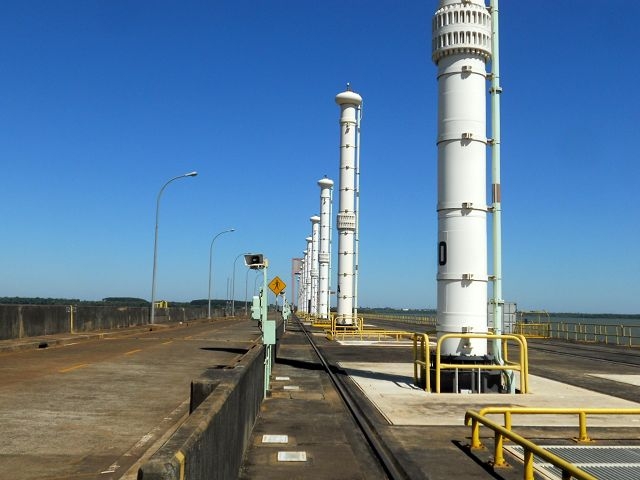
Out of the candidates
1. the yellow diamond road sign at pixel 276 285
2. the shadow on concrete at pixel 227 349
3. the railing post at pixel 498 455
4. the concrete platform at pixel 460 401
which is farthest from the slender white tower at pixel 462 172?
the shadow on concrete at pixel 227 349

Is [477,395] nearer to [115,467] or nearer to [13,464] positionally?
[115,467]

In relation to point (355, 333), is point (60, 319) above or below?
above

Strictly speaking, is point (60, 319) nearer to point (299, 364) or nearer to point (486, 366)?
point (299, 364)

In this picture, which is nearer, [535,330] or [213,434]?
[213,434]

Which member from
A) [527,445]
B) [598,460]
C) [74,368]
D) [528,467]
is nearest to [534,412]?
[598,460]

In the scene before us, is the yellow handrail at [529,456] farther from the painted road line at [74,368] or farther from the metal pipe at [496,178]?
the painted road line at [74,368]

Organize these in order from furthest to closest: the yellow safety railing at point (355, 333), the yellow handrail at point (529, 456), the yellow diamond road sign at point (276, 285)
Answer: the yellow safety railing at point (355, 333)
the yellow diamond road sign at point (276, 285)
the yellow handrail at point (529, 456)

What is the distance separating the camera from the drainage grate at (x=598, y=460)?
7.22m

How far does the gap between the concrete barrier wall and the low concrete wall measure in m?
19.9

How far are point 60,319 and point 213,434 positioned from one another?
97.5 ft

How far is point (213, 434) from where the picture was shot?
4.92 m

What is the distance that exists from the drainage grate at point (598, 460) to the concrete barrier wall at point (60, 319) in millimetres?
23037

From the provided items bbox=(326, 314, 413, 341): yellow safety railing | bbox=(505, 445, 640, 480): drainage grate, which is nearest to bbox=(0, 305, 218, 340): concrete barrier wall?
bbox=(326, 314, 413, 341): yellow safety railing

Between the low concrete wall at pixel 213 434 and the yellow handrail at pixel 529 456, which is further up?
the low concrete wall at pixel 213 434
